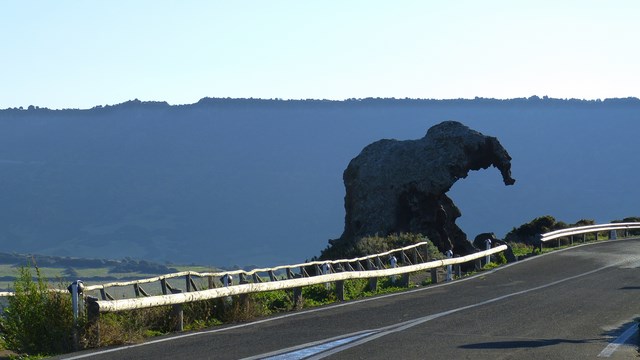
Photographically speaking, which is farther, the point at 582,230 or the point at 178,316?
the point at 582,230

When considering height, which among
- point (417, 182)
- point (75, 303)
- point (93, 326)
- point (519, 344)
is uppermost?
point (417, 182)

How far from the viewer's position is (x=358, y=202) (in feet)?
141

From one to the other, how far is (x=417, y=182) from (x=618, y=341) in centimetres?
2612

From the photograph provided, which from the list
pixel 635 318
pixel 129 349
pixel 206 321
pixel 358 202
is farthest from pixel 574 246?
pixel 129 349

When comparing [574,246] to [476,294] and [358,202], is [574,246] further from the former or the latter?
[476,294]

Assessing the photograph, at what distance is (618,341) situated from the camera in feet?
49.1

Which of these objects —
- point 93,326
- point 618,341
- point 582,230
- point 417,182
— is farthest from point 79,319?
point 582,230

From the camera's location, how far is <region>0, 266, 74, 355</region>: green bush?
579 inches

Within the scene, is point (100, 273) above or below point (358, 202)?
below

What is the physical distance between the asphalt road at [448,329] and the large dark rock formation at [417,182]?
628 inches

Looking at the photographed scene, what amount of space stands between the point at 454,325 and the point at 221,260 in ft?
571

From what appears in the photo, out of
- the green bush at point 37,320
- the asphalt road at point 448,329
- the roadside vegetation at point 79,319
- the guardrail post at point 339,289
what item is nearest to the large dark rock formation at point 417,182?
the asphalt road at point 448,329

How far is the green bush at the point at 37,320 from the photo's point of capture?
579 inches

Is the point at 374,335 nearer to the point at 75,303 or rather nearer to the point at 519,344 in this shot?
the point at 519,344
